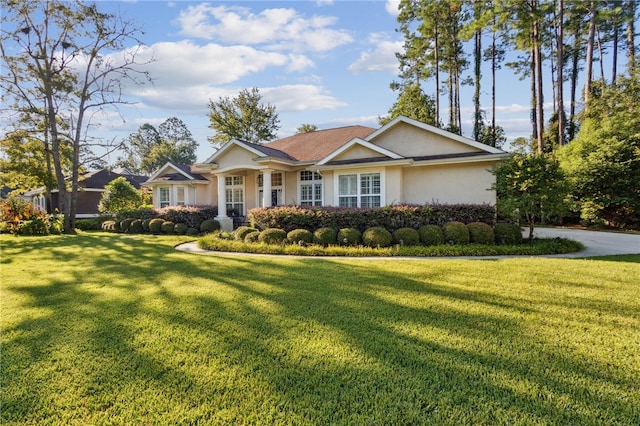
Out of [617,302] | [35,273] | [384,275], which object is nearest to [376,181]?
[384,275]

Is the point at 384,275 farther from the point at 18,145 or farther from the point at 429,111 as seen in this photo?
the point at 18,145

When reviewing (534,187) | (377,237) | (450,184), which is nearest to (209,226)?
(377,237)

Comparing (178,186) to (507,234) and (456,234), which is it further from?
(507,234)

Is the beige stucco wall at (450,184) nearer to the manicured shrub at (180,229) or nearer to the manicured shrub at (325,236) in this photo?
the manicured shrub at (325,236)

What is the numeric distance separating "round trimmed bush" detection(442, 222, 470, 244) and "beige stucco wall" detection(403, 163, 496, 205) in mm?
2828

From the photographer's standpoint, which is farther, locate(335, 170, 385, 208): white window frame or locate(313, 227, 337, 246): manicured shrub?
locate(335, 170, 385, 208): white window frame

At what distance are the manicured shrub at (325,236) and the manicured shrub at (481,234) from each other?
4849 millimetres

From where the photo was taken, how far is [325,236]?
37.9 ft

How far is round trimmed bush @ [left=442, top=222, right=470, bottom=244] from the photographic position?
35.9 feet

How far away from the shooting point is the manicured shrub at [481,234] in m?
11.0

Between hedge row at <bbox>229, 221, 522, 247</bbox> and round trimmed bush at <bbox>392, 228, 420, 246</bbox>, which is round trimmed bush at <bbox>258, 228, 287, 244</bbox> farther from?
round trimmed bush at <bbox>392, 228, 420, 246</bbox>

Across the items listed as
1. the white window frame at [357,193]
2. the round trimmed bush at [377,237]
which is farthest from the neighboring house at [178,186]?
the round trimmed bush at [377,237]

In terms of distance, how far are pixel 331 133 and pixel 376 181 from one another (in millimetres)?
8078

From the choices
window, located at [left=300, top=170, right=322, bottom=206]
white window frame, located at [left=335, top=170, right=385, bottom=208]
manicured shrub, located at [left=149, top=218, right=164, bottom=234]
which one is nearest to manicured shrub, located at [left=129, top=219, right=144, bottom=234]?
manicured shrub, located at [left=149, top=218, right=164, bottom=234]
